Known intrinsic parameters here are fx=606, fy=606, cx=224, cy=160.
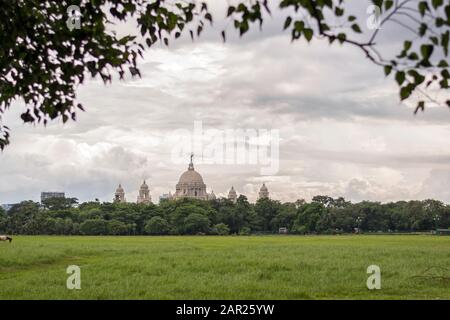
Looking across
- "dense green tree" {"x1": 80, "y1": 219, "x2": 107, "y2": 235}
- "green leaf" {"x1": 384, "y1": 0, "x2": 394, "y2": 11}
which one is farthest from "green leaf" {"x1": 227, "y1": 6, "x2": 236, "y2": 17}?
"dense green tree" {"x1": 80, "y1": 219, "x2": 107, "y2": 235}

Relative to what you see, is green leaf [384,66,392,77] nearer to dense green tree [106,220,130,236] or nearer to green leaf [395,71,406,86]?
green leaf [395,71,406,86]

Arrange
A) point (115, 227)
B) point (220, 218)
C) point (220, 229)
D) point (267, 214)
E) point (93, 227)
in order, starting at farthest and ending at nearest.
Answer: point (267, 214) → point (220, 218) → point (220, 229) → point (115, 227) → point (93, 227)

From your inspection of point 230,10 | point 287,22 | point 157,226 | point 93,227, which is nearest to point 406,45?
point 287,22

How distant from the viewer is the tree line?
108250 millimetres

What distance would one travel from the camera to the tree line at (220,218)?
108m

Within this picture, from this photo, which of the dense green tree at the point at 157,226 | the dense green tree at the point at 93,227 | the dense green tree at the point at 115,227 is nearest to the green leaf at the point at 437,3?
the dense green tree at the point at 93,227

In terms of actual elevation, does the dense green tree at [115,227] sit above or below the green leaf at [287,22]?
below

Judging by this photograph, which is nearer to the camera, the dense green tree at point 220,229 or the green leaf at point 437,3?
the green leaf at point 437,3

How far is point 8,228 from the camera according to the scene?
361 ft

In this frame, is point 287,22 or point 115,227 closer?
point 287,22

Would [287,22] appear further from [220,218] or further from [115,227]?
[220,218]

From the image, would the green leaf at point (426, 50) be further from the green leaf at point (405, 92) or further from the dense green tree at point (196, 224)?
the dense green tree at point (196, 224)

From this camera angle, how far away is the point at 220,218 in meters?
124
